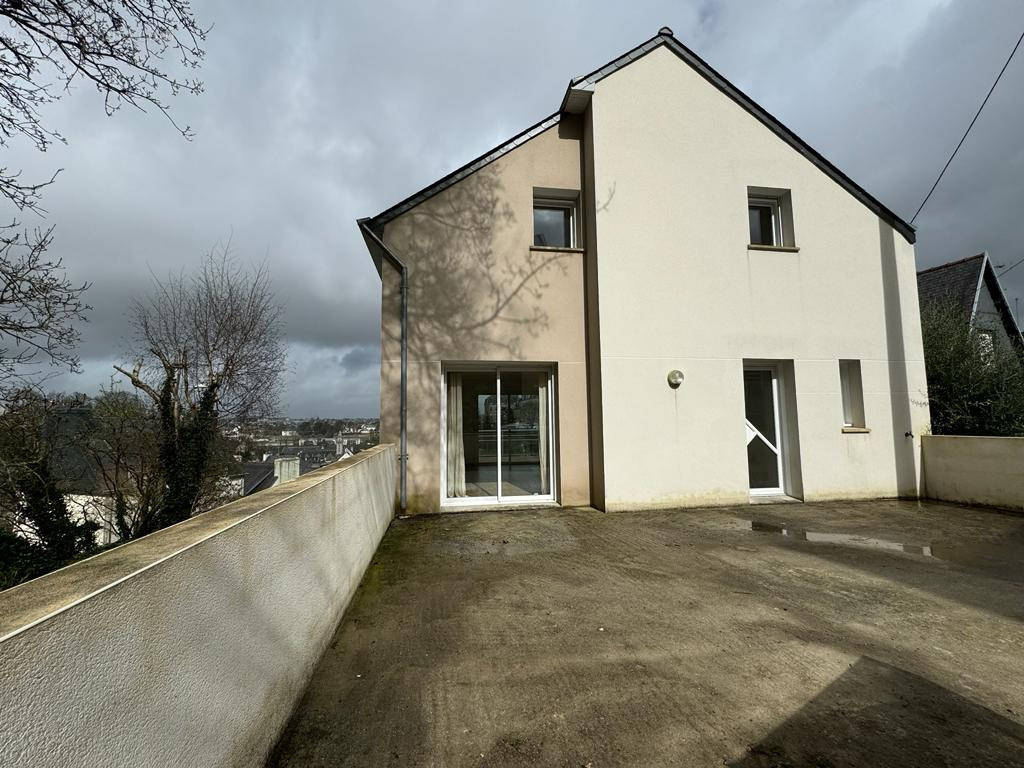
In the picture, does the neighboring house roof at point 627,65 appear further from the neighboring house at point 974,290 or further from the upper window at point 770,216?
the neighboring house at point 974,290

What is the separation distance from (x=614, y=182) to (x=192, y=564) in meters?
6.86

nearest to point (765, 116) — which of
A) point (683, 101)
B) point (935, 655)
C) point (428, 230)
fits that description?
point (683, 101)

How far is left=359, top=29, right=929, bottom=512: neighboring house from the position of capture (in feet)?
21.2

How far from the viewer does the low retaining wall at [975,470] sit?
19.7ft

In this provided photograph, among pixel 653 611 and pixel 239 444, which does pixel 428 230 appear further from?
pixel 239 444

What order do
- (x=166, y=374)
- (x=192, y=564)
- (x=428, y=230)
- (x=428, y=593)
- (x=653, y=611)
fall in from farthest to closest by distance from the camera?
(x=166, y=374) → (x=428, y=230) → (x=428, y=593) → (x=653, y=611) → (x=192, y=564)

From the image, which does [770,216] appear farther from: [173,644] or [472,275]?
[173,644]

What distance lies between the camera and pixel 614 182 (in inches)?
264

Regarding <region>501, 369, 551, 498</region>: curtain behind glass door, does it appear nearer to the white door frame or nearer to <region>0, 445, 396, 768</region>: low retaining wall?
the white door frame

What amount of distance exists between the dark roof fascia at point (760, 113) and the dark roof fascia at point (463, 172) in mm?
508

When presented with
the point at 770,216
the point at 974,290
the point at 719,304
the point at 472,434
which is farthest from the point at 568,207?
the point at 974,290

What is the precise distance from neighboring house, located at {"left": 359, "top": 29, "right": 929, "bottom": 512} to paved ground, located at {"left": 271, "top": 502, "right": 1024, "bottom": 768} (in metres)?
2.09

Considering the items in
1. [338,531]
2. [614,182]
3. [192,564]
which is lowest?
[338,531]

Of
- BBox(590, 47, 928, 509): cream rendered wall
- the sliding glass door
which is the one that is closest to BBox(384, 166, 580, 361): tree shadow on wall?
the sliding glass door
